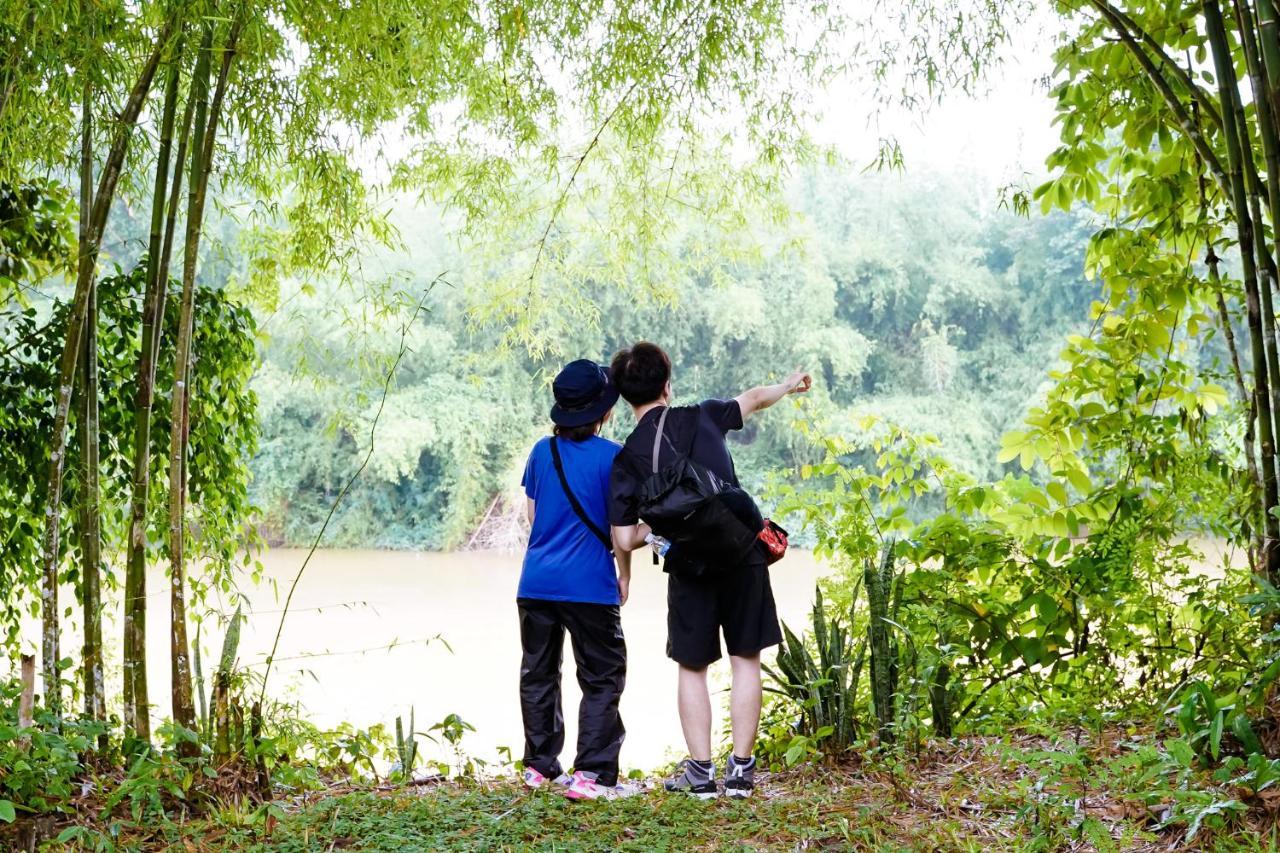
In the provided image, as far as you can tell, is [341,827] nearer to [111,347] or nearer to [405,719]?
[111,347]

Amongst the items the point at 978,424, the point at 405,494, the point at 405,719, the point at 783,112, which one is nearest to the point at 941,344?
the point at 978,424

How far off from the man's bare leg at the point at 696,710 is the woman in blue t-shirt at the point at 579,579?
155 millimetres

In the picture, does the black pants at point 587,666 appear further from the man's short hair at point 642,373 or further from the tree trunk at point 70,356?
the tree trunk at point 70,356

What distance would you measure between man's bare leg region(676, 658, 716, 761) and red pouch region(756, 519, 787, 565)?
9.6 inches

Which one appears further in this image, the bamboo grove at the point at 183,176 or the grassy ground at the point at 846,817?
the bamboo grove at the point at 183,176

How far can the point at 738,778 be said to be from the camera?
8.71ft

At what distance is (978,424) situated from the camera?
15094 millimetres

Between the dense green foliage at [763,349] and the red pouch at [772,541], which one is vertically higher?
the dense green foliage at [763,349]

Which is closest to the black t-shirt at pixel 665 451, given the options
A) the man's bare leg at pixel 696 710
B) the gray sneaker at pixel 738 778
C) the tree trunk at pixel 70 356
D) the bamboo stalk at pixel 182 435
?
the man's bare leg at pixel 696 710

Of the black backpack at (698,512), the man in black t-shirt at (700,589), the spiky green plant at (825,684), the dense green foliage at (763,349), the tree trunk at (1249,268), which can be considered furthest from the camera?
the dense green foliage at (763,349)

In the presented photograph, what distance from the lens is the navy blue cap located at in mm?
2664

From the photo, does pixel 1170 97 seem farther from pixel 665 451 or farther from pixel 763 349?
pixel 763 349

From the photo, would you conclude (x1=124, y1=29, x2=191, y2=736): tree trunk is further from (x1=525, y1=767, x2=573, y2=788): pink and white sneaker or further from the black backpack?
the black backpack

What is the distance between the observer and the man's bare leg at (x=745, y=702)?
2.66m
